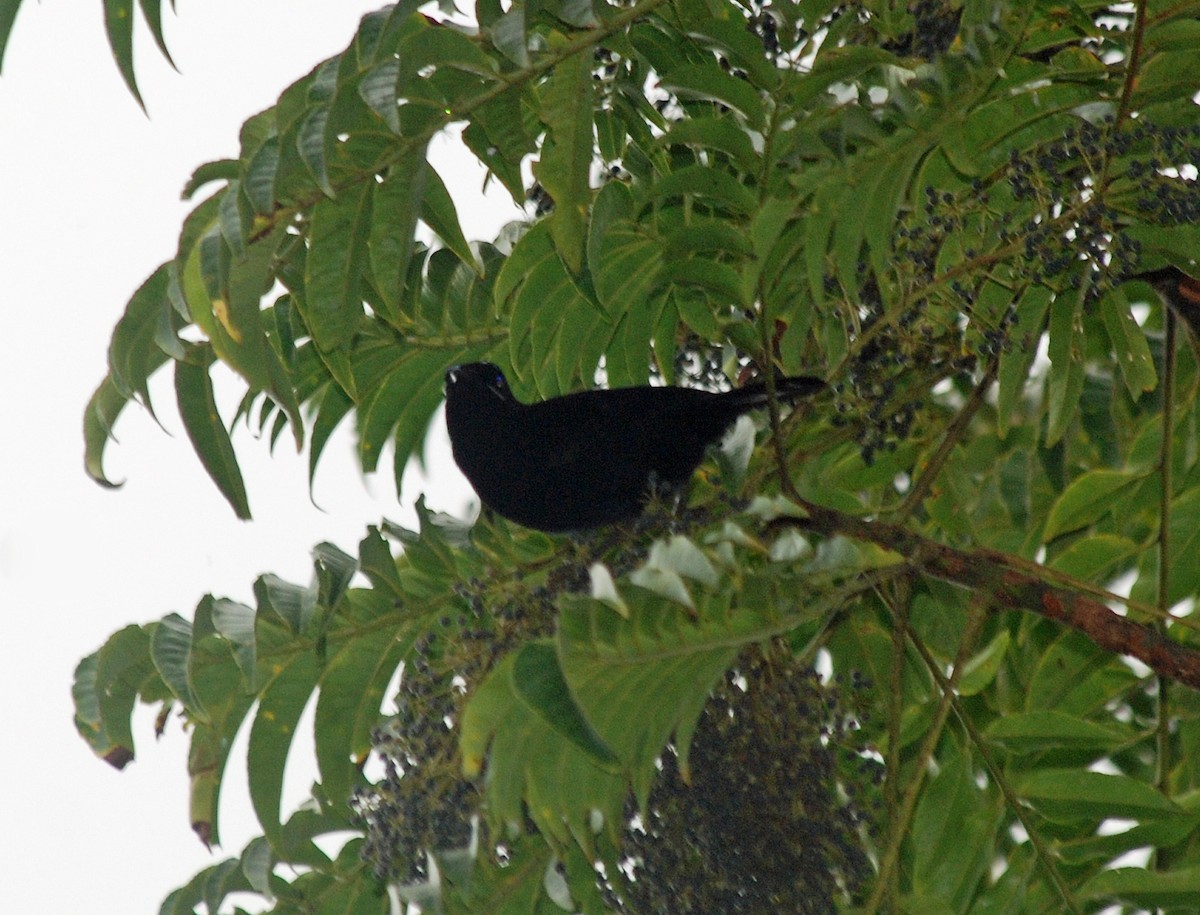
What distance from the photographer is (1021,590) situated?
1.65m

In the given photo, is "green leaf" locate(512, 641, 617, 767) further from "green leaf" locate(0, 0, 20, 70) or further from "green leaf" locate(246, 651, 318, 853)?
"green leaf" locate(0, 0, 20, 70)

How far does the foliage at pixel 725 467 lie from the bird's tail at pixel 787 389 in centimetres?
6

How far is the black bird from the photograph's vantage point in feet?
6.61

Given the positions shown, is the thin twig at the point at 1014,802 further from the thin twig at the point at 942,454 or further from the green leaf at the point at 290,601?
the green leaf at the point at 290,601

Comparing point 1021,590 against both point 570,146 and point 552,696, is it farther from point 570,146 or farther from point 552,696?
point 570,146

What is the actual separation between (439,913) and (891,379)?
37.8 inches

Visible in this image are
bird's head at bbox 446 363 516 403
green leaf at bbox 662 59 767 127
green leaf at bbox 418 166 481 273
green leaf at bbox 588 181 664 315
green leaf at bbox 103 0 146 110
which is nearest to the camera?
green leaf at bbox 103 0 146 110

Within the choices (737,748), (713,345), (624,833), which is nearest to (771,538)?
(737,748)

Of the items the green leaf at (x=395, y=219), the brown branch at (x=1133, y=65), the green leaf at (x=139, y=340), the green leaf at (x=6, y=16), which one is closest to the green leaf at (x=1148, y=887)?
the brown branch at (x=1133, y=65)

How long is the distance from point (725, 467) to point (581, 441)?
310 millimetres

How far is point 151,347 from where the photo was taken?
5.49 ft

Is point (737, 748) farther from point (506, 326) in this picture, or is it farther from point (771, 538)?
point (506, 326)

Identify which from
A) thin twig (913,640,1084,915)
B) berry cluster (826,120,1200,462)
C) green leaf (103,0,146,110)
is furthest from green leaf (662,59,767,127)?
thin twig (913,640,1084,915)

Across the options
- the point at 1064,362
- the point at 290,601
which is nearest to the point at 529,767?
the point at 290,601
